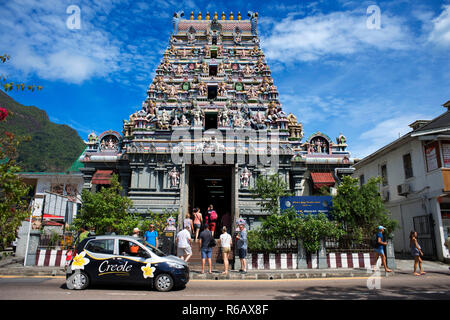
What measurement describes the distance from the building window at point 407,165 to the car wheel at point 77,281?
785 inches

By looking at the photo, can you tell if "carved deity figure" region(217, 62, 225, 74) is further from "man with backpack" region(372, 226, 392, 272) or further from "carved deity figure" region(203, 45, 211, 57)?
"man with backpack" region(372, 226, 392, 272)

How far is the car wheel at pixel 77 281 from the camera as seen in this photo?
29.5ft

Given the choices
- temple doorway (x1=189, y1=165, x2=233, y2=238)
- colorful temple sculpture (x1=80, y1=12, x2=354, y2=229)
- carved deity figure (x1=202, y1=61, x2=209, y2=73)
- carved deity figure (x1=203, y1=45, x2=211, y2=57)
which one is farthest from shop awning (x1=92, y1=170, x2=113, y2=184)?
carved deity figure (x1=203, y1=45, x2=211, y2=57)

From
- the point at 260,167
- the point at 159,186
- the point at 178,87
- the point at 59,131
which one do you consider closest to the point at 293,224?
the point at 260,167

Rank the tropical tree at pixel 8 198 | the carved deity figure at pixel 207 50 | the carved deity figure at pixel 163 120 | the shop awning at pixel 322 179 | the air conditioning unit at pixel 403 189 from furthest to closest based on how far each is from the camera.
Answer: the carved deity figure at pixel 207 50 < the carved deity figure at pixel 163 120 < the shop awning at pixel 322 179 < the air conditioning unit at pixel 403 189 < the tropical tree at pixel 8 198

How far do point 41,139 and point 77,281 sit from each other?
62.3m

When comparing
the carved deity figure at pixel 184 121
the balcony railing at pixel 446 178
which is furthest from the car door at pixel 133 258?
the balcony railing at pixel 446 178

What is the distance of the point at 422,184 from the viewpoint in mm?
18719

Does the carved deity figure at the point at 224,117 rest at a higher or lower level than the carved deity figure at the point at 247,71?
lower

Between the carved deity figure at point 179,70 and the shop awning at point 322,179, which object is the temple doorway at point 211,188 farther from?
the carved deity figure at point 179,70

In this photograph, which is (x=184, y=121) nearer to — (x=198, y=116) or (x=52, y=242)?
(x=198, y=116)

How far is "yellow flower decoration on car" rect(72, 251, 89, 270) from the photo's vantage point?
29.9 ft
